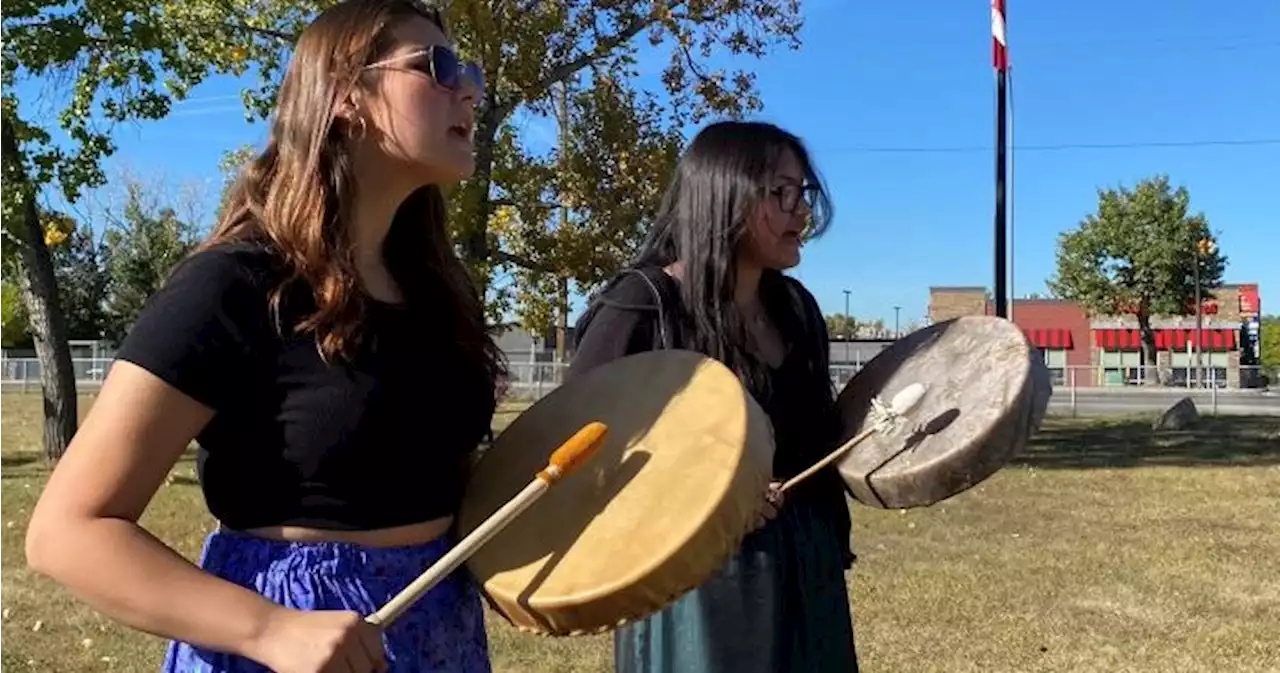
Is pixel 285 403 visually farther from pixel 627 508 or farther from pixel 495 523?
pixel 627 508

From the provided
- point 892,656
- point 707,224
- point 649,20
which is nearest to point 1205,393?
point 649,20

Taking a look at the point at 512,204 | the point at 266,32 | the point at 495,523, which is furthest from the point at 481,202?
the point at 495,523

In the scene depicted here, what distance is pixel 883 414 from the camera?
2.79m

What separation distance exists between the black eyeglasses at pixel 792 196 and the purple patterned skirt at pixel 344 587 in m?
1.38

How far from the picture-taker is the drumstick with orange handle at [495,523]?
1411 millimetres

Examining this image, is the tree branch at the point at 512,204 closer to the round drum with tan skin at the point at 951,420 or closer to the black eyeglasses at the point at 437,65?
the round drum with tan skin at the point at 951,420

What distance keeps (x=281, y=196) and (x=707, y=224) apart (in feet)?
4.36

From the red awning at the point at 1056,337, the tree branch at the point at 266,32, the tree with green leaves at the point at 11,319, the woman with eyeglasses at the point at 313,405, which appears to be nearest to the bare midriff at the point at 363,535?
the woman with eyeglasses at the point at 313,405

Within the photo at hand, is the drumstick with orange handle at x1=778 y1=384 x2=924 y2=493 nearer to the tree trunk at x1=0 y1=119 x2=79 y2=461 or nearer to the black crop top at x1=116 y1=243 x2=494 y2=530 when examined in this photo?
the black crop top at x1=116 y1=243 x2=494 y2=530

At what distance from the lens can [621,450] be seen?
1.75m

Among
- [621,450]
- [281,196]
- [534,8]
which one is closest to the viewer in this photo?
[281,196]

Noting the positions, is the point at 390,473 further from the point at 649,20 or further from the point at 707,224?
the point at 649,20

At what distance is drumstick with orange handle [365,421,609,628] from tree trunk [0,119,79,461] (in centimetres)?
1252

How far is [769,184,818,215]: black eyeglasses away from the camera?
2812 mm
